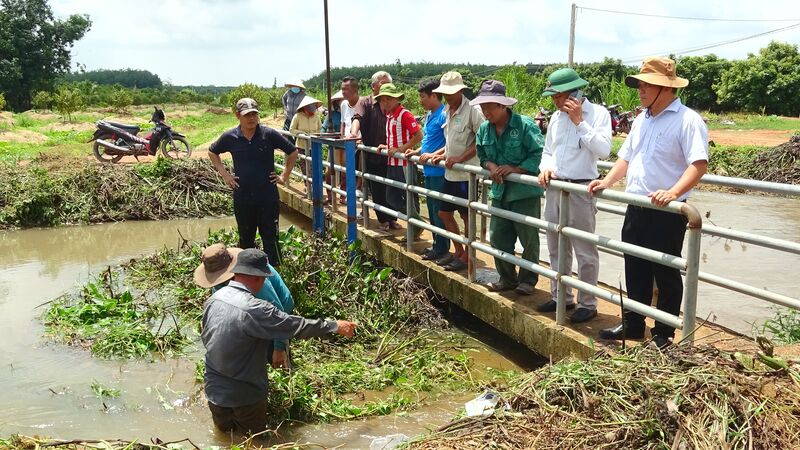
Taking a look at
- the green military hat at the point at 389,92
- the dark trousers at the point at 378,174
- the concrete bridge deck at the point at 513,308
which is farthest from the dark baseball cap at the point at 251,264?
the dark trousers at the point at 378,174

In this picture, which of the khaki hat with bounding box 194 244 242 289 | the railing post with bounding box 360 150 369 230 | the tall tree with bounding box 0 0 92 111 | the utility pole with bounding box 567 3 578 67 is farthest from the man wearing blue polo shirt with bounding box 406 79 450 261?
the tall tree with bounding box 0 0 92 111

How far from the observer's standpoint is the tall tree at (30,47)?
4794 cm

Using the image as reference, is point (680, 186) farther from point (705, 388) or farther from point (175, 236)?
point (175, 236)

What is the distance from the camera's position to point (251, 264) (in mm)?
4480

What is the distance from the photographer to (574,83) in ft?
16.2

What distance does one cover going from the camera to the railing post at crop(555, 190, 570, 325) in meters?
4.93

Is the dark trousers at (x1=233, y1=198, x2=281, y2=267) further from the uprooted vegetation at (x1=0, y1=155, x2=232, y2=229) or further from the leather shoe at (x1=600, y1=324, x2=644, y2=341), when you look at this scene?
the uprooted vegetation at (x1=0, y1=155, x2=232, y2=229)

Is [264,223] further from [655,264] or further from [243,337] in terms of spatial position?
[655,264]

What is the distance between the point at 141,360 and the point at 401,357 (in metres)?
2.17

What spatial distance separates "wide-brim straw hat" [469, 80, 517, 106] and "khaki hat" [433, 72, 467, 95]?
1.97 feet

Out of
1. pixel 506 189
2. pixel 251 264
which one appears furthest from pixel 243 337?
pixel 506 189

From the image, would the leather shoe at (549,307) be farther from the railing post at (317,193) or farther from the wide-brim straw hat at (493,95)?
the railing post at (317,193)

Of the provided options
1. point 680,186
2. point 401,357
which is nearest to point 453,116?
point 401,357

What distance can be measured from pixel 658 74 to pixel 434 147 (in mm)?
3027
